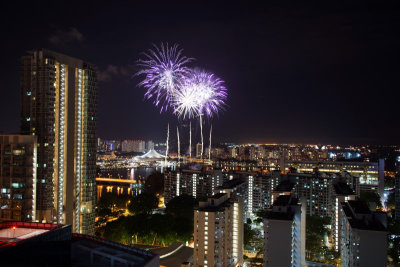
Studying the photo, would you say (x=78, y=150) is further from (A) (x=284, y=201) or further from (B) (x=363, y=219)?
(B) (x=363, y=219)

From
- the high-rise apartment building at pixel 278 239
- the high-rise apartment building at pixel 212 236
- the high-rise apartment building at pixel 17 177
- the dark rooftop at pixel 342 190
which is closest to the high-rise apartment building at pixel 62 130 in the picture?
the high-rise apartment building at pixel 17 177

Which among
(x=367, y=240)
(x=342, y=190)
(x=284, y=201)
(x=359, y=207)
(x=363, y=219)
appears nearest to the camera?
(x=367, y=240)

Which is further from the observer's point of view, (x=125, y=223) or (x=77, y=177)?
(x=125, y=223)

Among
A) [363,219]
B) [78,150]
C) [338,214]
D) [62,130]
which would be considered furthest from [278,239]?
[62,130]

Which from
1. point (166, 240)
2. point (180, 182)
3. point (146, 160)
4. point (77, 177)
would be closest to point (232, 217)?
point (166, 240)

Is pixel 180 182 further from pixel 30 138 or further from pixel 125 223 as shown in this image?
pixel 30 138

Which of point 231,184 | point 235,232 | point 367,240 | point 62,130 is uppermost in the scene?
point 62,130

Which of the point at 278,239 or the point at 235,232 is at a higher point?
the point at 278,239
